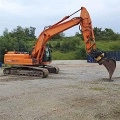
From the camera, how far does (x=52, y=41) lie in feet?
Answer: 235

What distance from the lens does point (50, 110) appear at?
908 cm

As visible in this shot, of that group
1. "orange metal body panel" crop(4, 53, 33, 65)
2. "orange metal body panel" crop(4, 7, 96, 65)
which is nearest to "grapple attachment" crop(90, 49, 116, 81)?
"orange metal body panel" crop(4, 7, 96, 65)

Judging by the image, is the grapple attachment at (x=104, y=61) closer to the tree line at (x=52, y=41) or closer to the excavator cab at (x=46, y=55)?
the excavator cab at (x=46, y=55)

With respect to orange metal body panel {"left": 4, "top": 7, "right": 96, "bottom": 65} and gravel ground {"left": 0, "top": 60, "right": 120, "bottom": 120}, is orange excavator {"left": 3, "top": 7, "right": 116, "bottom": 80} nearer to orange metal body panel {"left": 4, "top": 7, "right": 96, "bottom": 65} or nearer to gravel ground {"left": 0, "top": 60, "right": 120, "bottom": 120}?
orange metal body panel {"left": 4, "top": 7, "right": 96, "bottom": 65}

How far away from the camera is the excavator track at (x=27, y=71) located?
1909 centimetres

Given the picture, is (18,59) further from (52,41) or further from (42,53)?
(52,41)

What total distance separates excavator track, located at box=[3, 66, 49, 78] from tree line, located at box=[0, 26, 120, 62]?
1005 centimetres

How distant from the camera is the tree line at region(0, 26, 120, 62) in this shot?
1515 inches

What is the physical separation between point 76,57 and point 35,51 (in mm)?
34309

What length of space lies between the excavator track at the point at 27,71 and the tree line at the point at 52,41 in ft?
33.0

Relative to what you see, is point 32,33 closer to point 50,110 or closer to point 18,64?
point 18,64

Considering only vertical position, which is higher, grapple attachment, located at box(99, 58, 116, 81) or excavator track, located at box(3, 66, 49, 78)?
grapple attachment, located at box(99, 58, 116, 81)

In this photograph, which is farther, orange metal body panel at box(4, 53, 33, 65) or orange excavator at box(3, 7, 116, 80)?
orange metal body panel at box(4, 53, 33, 65)

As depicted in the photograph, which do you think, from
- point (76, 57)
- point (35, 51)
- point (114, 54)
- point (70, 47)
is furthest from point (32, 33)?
point (35, 51)
